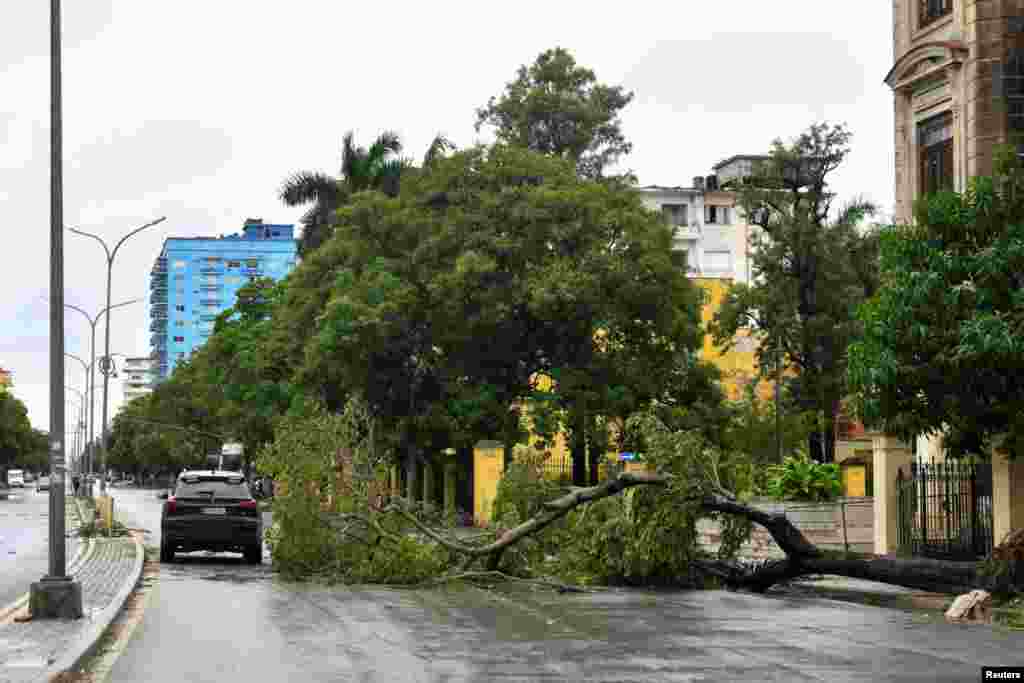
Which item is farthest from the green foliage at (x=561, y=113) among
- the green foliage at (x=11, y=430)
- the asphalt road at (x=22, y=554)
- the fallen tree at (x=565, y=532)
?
the green foliage at (x=11, y=430)

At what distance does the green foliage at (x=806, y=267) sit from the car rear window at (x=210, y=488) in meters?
28.9

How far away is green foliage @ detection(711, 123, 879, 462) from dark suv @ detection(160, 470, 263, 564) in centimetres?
2933

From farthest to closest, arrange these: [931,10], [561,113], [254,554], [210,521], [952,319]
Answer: [561,113] < [931,10] < [254,554] < [210,521] < [952,319]

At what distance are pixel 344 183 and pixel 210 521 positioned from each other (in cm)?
3507

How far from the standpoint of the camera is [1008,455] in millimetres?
22500

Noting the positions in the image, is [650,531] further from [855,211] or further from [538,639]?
[855,211]

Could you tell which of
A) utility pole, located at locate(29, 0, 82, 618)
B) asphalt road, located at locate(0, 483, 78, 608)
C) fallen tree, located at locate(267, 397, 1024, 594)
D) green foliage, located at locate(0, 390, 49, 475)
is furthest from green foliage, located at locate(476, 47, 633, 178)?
green foliage, located at locate(0, 390, 49, 475)

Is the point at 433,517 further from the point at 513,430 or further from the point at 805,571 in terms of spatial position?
the point at 513,430

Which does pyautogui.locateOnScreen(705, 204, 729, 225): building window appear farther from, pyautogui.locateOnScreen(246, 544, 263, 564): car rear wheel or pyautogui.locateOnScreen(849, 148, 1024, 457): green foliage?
pyautogui.locateOnScreen(849, 148, 1024, 457): green foliage

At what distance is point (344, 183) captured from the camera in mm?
62875

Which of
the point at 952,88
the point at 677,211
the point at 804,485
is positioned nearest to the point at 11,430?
the point at 677,211

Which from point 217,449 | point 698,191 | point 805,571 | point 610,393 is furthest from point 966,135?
point 217,449

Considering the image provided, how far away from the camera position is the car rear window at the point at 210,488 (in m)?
29.5

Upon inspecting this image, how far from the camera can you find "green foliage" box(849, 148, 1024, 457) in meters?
20.8
